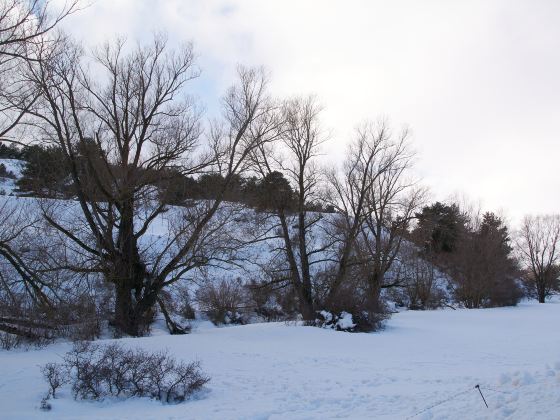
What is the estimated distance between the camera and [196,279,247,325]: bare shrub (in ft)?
97.2

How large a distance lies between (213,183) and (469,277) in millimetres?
28937

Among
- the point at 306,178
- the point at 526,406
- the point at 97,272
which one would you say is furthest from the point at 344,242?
the point at 526,406

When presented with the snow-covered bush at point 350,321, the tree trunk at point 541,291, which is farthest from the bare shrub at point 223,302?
the tree trunk at point 541,291

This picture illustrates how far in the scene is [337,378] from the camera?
1043 cm

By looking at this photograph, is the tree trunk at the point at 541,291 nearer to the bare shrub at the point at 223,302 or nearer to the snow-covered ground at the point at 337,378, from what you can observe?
the bare shrub at the point at 223,302

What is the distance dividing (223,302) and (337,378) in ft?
65.4

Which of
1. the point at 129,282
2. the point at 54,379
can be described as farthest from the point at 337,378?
the point at 129,282

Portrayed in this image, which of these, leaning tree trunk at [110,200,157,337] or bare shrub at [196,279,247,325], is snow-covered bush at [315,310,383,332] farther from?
bare shrub at [196,279,247,325]

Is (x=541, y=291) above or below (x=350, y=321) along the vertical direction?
above

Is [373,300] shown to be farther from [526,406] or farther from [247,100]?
[526,406]

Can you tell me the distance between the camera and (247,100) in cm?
2298

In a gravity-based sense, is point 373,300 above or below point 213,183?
below

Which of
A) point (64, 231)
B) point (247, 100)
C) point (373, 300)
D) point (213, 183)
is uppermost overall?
point (247, 100)

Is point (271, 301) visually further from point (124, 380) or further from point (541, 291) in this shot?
point (541, 291)
